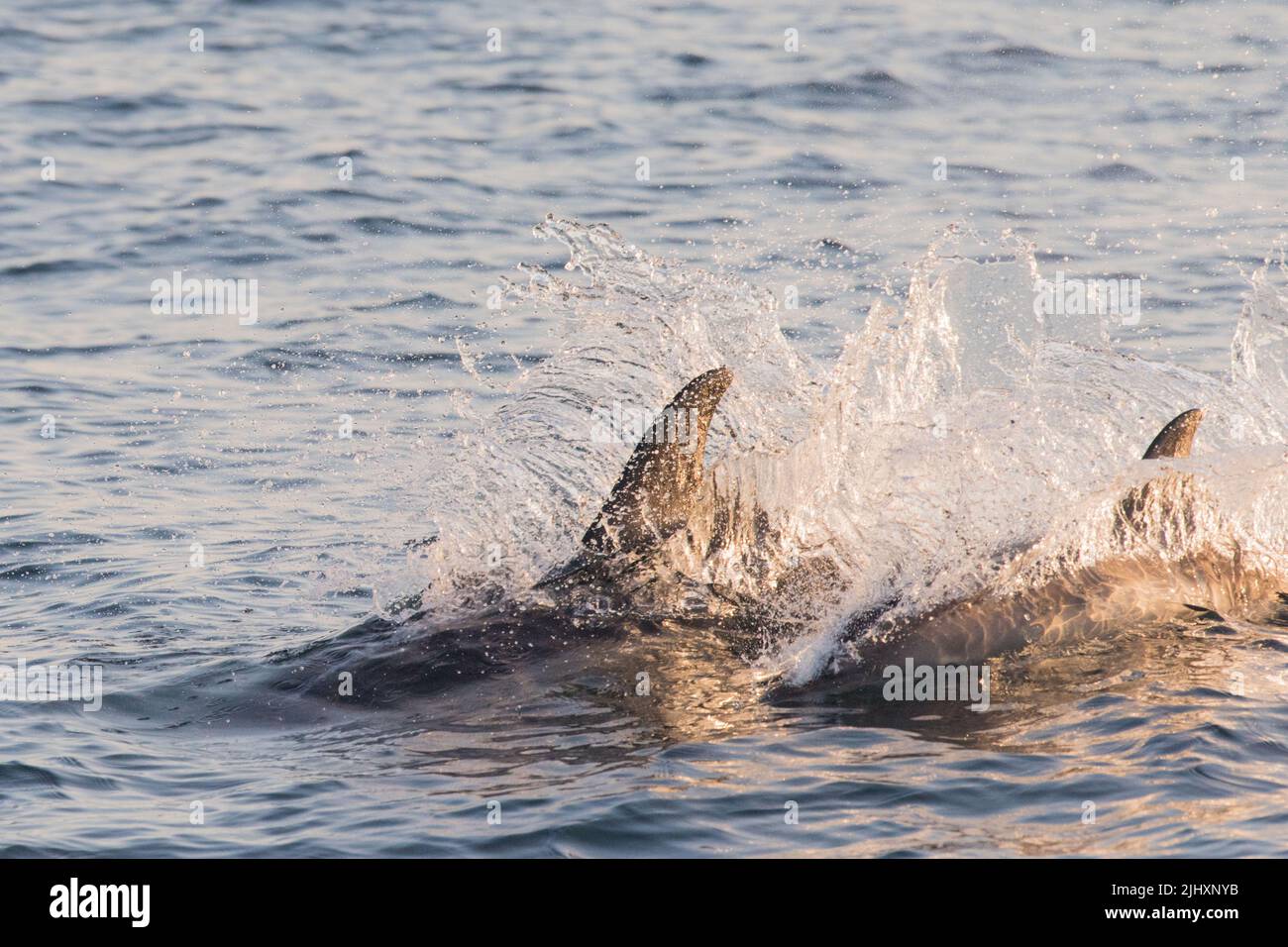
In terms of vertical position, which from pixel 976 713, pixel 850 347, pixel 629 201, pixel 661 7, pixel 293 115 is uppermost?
pixel 661 7

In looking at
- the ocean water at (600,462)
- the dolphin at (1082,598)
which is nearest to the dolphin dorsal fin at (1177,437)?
the dolphin at (1082,598)

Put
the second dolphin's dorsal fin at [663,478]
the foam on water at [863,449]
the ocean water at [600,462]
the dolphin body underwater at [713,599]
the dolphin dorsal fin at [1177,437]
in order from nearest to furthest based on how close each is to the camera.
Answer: the ocean water at [600,462] → the second dolphin's dorsal fin at [663,478] → the dolphin body underwater at [713,599] → the dolphin dorsal fin at [1177,437] → the foam on water at [863,449]

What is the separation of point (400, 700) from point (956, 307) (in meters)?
6.93

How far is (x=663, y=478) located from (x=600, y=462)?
142 centimetres

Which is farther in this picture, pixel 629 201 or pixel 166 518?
pixel 629 201

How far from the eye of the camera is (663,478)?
26.4 ft

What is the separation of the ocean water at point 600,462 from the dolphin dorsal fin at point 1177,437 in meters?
0.14

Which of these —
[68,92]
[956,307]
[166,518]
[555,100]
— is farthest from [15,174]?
[956,307]

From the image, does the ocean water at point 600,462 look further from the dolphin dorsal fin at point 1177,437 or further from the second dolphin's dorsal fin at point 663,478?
the second dolphin's dorsal fin at point 663,478

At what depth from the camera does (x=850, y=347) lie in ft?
28.0

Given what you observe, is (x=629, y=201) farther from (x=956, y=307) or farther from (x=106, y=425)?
(x=106, y=425)

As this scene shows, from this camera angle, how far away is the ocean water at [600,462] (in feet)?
22.1

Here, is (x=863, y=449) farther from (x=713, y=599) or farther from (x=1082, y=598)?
(x=1082, y=598)

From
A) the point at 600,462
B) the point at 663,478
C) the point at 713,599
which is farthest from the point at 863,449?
the point at 600,462
